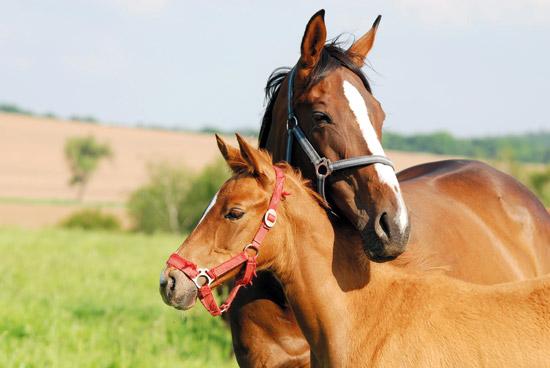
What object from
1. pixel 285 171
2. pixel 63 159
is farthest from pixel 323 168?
pixel 63 159

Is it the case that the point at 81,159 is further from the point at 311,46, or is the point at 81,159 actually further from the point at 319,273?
the point at 319,273

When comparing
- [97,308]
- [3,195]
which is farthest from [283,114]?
[3,195]

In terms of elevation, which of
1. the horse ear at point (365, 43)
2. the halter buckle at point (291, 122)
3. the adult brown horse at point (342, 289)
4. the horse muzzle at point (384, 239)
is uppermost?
the horse ear at point (365, 43)

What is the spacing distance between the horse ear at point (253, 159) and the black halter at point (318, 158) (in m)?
0.32

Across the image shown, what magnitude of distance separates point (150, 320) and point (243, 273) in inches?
224

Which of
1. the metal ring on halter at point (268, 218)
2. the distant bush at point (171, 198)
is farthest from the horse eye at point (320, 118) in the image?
the distant bush at point (171, 198)

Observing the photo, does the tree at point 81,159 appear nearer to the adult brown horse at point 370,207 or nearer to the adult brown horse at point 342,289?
the adult brown horse at point 370,207

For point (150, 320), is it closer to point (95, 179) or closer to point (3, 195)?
point (3, 195)

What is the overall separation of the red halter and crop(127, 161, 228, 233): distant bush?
36044 millimetres

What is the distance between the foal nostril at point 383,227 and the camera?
357 centimetres

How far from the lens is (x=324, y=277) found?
388cm

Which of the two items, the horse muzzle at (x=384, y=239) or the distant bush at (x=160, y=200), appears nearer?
the horse muzzle at (x=384, y=239)

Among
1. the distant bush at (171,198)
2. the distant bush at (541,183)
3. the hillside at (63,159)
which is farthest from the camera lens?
the hillside at (63,159)

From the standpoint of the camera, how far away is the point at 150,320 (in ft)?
30.2
